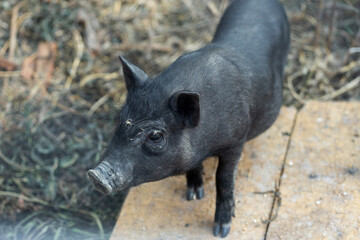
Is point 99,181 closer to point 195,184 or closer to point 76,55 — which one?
point 195,184

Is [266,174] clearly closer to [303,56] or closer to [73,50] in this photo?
[303,56]

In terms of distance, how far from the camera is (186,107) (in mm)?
2658

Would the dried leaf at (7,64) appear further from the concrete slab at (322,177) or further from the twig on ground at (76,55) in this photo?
the concrete slab at (322,177)

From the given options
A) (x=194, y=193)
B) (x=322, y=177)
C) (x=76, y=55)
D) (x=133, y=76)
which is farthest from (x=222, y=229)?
(x=76, y=55)

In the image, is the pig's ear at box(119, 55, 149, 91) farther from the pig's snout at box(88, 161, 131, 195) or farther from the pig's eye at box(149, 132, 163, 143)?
the pig's snout at box(88, 161, 131, 195)

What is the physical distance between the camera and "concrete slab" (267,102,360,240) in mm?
3203

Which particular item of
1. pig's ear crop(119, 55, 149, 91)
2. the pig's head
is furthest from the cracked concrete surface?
pig's ear crop(119, 55, 149, 91)

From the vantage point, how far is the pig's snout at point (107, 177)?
8.45ft

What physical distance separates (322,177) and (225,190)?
0.77 metres

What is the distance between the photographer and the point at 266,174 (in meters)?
3.62

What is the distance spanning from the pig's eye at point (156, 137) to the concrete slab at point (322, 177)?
1.05m

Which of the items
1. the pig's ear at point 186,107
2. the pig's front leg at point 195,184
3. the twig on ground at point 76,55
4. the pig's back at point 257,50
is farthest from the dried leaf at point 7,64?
the pig's ear at point 186,107

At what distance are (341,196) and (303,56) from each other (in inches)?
78.9

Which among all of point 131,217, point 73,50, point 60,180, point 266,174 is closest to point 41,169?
point 60,180
